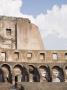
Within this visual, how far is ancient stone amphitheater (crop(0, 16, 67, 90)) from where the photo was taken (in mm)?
39281

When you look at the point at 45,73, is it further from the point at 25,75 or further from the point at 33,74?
the point at 25,75

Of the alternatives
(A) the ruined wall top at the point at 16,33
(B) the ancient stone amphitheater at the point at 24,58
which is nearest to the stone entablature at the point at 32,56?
(B) the ancient stone amphitheater at the point at 24,58

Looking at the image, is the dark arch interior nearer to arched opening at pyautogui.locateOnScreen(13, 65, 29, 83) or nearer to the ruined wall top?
arched opening at pyautogui.locateOnScreen(13, 65, 29, 83)

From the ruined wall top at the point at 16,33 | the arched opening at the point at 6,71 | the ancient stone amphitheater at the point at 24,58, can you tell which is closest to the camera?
the arched opening at the point at 6,71

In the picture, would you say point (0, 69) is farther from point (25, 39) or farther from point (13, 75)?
point (25, 39)

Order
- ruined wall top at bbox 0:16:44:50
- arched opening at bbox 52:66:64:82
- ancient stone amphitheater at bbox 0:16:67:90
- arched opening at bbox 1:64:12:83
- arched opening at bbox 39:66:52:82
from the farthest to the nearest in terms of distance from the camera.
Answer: ruined wall top at bbox 0:16:44:50 < arched opening at bbox 52:66:64:82 < arched opening at bbox 39:66:52:82 < ancient stone amphitheater at bbox 0:16:67:90 < arched opening at bbox 1:64:12:83

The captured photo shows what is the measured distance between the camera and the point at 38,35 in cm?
4753

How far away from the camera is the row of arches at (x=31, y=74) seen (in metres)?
38.9

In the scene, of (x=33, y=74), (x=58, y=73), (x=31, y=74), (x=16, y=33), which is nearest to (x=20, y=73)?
(x=31, y=74)

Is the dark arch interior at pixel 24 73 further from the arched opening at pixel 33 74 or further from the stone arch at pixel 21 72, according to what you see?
the arched opening at pixel 33 74

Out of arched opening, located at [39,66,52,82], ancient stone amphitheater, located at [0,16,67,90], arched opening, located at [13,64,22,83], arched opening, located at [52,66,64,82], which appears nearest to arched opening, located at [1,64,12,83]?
ancient stone amphitheater, located at [0,16,67,90]

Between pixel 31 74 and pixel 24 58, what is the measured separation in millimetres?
2335

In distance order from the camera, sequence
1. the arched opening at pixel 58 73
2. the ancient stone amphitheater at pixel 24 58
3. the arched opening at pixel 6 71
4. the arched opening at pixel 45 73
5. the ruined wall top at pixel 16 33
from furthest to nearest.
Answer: the ruined wall top at pixel 16 33 → the arched opening at pixel 58 73 → the arched opening at pixel 45 73 → the ancient stone amphitheater at pixel 24 58 → the arched opening at pixel 6 71

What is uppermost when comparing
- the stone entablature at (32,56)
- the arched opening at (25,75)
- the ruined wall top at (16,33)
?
the ruined wall top at (16,33)
